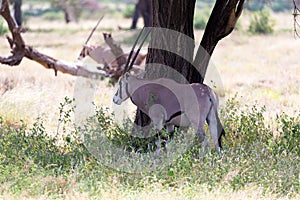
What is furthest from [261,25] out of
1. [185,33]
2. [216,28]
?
[185,33]

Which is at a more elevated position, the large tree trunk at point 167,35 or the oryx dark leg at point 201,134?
the large tree trunk at point 167,35

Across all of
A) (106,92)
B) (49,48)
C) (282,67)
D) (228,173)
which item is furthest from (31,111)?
(49,48)

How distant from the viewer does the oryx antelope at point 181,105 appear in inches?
311

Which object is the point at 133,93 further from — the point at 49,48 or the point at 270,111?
the point at 49,48

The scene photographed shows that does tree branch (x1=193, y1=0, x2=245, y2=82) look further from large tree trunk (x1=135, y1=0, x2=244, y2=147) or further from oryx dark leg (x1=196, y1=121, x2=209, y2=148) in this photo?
oryx dark leg (x1=196, y1=121, x2=209, y2=148)

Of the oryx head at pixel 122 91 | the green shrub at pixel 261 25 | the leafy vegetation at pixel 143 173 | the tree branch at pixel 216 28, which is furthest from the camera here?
the green shrub at pixel 261 25

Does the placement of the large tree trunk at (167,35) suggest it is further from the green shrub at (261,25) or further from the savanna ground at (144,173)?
the green shrub at (261,25)

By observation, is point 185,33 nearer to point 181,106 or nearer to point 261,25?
point 181,106

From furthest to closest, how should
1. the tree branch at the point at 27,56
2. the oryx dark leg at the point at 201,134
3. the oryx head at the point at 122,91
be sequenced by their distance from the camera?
1. the tree branch at the point at 27,56
2. the oryx head at the point at 122,91
3. the oryx dark leg at the point at 201,134

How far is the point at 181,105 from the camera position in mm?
7969

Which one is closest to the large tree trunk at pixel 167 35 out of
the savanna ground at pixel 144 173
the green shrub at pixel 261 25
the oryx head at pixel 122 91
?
the oryx head at pixel 122 91

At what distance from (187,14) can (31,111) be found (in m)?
3.51

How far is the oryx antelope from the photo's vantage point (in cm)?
790

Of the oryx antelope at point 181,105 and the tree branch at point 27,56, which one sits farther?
the tree branch at point 27,56
